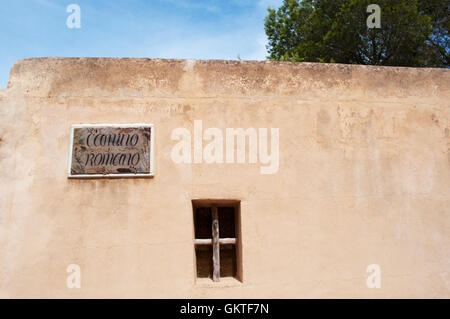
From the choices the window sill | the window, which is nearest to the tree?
the window

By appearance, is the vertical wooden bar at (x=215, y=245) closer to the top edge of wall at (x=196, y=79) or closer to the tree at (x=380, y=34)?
the top edge of wall at (x=196, y=79)

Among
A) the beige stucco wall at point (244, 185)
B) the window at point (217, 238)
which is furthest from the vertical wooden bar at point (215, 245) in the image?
the beige stucco wall at point (244, 185)

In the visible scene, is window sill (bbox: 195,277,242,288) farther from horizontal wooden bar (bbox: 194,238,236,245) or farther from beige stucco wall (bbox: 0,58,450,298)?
horizontal wooden bar (bbox: 194,238,236,245)

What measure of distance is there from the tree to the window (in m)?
7.03

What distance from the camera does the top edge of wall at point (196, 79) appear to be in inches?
145

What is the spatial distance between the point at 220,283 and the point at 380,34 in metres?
9.13

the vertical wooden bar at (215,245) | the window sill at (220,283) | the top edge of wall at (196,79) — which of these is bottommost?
the window sill at (220,283)

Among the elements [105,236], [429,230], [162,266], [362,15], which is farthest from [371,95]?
[362,15]

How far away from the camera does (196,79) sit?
148 inches

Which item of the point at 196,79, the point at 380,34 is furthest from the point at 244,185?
the point at 380,34

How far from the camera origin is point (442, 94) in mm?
4039

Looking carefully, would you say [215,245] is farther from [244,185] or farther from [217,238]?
[244,185]

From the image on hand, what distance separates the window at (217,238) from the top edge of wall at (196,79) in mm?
1170
